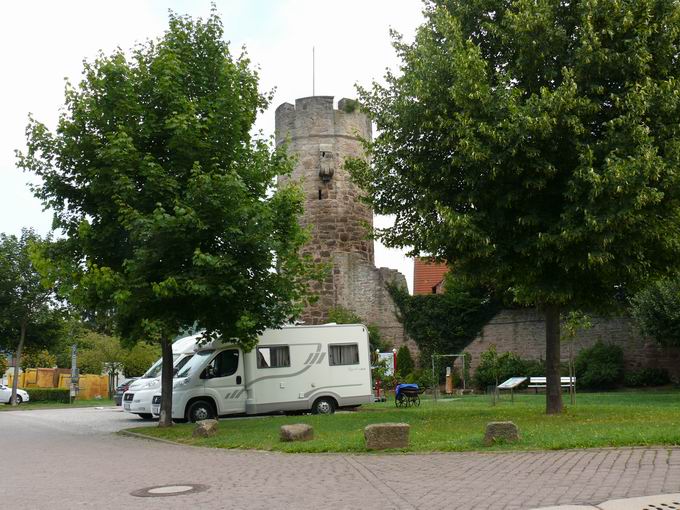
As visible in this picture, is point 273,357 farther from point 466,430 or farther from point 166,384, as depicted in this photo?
point 466,430

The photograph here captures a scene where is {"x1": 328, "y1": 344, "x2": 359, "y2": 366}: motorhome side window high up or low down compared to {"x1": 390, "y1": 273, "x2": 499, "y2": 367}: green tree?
down

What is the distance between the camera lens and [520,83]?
15.4 m

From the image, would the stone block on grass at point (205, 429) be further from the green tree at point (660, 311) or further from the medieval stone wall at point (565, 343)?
the medieval stone wall at point (565, 343)

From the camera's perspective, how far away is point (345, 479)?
8.64 meters

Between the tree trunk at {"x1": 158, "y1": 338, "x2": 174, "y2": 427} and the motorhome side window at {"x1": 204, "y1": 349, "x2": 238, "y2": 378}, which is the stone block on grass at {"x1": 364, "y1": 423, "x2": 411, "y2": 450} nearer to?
the tree trunk at {"x1": 158, "y1": 338, "x2": 174, "y2": 427}

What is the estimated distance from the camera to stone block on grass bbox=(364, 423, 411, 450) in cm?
1105

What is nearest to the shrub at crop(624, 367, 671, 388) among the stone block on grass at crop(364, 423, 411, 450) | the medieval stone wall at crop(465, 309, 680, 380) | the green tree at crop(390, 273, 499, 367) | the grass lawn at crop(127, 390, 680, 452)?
the medieval stone wall at crop(465, 309, 680, 380)

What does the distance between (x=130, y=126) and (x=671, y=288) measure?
19.5 metres

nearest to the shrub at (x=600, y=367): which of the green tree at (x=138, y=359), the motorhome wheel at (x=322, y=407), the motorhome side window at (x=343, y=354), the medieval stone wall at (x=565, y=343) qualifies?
the medieval stone wall at (x=565, y=343)

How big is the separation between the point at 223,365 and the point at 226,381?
427 mm

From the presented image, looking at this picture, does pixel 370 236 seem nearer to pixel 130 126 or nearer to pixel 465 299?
pixel 130 126

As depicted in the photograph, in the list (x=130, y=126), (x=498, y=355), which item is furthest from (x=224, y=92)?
(x=498, y=355)

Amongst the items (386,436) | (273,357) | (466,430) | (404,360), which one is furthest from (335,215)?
(386,436)

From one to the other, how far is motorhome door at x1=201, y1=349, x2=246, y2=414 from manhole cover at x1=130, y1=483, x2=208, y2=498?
1125 cm
